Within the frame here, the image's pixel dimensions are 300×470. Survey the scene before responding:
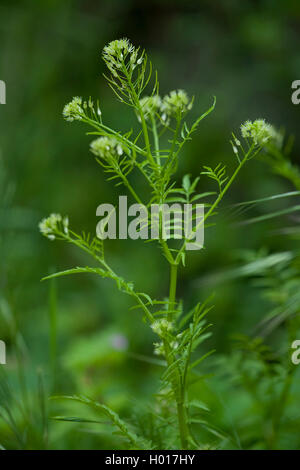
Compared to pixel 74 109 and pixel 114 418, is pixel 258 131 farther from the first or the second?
pixel 114 418

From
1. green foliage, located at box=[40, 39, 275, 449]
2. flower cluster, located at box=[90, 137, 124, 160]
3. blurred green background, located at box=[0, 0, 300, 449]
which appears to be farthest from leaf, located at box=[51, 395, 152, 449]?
blurred green background, located at box=[0, 0, 300, 449]

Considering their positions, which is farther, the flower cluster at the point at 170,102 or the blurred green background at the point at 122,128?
the blurred green background at the point at 122,128

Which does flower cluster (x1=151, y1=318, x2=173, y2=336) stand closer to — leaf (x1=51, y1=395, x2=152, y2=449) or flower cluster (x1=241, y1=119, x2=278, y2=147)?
leaf (x1=51, y1=395, x2=152, y2=449)

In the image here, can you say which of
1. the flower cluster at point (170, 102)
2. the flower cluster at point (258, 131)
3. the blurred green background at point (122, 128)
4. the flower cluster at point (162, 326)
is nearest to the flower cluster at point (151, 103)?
the flower cluster at point (170, 102)

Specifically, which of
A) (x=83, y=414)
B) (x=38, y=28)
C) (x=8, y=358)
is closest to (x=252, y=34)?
(x=38, y=28)

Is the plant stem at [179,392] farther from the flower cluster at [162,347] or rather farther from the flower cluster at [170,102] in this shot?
the flower cluster at [170,102]

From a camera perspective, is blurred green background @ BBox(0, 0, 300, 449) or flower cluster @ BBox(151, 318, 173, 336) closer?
flower cluster @ BBox(151, 318, 173, 336)

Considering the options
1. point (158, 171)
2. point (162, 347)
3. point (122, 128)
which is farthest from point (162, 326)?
point (122, 128)
